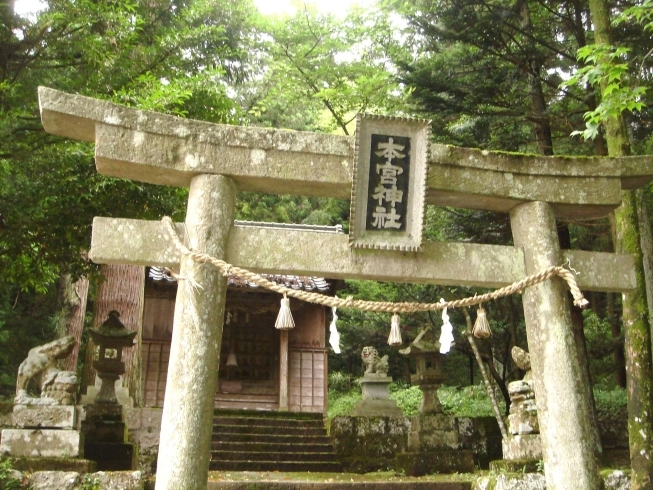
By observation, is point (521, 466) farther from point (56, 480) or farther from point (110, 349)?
point (110, 349)

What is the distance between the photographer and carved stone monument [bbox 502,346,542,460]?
709cm

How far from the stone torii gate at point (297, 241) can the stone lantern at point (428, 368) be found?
5.86 m

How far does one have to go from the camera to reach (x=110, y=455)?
8438 mm

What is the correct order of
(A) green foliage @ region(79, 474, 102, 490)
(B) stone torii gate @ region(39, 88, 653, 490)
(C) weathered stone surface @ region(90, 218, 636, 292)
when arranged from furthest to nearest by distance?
(A) green foliage @ region(79, 474, 102, 490) < (C) weathered stone surface @ region(90, 218, 636, 292) < (B) stone torii gate @ region(39, 88, 653, 490)

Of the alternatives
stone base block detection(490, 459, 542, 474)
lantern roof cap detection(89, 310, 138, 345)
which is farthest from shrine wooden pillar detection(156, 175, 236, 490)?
lantern roof cap detection(89, 310, 138, 345)

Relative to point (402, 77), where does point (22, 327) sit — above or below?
below

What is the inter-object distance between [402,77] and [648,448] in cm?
809

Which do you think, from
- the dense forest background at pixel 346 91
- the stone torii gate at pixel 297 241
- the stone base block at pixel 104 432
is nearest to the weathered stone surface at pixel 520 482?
the stone torii gate at pixel 297 241

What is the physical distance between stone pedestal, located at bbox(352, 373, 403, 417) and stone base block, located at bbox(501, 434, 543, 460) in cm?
455

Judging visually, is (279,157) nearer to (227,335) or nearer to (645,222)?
(645,222)

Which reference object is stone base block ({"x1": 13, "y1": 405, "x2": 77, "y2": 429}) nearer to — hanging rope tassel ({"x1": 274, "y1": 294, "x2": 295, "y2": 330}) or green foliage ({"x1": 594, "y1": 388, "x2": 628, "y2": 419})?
hanging rope tassel ({"x1": 274, "y1": 294, "x2": 295, "y2": 330})

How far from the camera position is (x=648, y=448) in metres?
6.63

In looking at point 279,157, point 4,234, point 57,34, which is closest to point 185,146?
point 279,157

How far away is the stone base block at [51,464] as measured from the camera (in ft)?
20.6
